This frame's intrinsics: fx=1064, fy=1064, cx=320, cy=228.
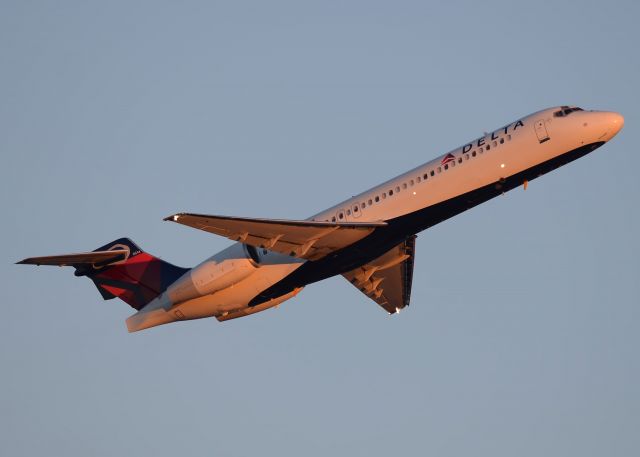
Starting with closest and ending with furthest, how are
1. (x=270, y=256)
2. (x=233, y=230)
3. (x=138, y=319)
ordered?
(x=233, y=230)
(x=270, y=256)
(x=138, y=319)

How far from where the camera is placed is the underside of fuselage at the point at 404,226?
26875mm

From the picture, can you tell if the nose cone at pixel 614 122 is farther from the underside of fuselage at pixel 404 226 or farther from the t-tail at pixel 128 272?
the t-tail at pixel 128 272

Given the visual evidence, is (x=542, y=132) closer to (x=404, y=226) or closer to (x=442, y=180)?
(x=442, y=180)

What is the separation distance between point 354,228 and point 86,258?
341 inches

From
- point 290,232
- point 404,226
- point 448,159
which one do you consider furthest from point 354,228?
point 448,159

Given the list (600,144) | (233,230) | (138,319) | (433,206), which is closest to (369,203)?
(433,206)

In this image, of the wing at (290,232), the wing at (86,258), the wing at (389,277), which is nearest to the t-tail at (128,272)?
the wing at (86,258)

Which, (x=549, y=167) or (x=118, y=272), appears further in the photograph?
(x=118, y=272)

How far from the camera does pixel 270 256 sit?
29.5m

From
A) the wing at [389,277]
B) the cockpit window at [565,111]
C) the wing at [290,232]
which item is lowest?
the wing at [389,277]

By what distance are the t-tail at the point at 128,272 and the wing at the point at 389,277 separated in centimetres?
543

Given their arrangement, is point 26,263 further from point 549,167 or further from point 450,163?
point 549,167

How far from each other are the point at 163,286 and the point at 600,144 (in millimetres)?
13311

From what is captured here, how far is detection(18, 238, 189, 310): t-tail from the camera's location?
31.8 m
